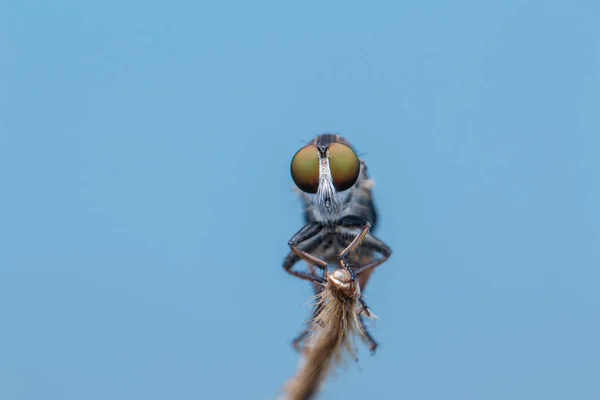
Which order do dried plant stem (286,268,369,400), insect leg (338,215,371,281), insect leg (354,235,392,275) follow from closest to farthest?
dried plant stem (286,268,369,400) < insect leg (338,215,371,281) < insect leg (354,235,392,275)

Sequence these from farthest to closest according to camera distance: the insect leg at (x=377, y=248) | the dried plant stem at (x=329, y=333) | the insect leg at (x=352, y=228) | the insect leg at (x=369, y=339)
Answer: the insect leg at (x=377, y=248) → the insect leg at (x=369, y=339) → the insect leg at (x=352, y=228) → the dried plant stem at (x=329, y=333)

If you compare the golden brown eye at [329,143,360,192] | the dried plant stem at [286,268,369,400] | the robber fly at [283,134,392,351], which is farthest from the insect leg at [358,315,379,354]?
the golden brown eye at [329,143,360,192]

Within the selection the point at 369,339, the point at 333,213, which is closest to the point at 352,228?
the point at 333,213

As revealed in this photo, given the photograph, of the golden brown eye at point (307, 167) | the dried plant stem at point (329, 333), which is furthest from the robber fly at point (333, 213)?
the dried plant stem at point (329, 333)

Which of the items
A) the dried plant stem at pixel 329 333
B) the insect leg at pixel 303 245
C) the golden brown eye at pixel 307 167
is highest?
the golden brown eye at pixel 307 167

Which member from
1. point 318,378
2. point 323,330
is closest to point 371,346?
point 318,378

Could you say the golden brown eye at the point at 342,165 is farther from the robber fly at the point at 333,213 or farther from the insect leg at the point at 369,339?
the insect leg at the point at 369,339

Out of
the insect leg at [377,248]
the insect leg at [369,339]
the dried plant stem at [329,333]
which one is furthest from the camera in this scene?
the insect leg at [377,248]

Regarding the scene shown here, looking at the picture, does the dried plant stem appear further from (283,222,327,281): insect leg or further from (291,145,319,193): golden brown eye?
(291,145,319,193): golden brown eye

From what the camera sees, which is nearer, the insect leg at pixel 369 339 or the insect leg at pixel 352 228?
the insect leg at pixel 352 228
